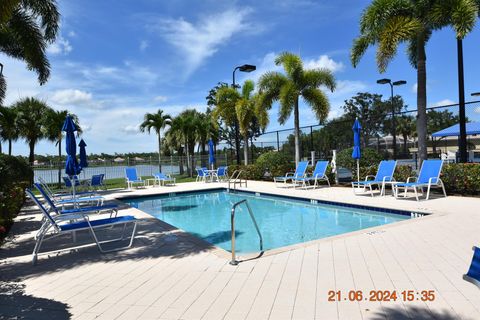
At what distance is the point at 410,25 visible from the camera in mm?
9461

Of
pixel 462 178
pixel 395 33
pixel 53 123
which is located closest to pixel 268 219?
pixel 462 178

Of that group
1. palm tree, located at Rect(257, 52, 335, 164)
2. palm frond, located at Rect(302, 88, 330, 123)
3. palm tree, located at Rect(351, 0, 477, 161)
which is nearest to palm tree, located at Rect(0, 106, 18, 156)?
palm tree, located at Rect(257, 52, 335, 164)

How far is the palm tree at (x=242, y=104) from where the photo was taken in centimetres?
1825

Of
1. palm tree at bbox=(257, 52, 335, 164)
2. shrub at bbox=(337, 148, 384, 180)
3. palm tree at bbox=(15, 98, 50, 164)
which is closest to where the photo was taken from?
shrub at bbox=(337, 148, 384, 180)

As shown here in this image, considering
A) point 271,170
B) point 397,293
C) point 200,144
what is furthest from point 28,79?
point 200,144

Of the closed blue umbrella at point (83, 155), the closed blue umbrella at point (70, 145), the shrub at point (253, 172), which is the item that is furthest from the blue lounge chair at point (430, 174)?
the closed blue umbrella at point (83, 155)

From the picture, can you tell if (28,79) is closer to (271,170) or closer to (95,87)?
(95,87)

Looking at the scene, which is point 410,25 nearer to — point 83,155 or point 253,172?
point 253,172

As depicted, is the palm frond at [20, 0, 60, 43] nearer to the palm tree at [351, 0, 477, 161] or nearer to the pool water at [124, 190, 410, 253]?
the pool water at [124, 190, 410, 253]

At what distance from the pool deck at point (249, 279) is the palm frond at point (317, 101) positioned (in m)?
10.0

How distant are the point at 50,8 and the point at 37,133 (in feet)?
44.4

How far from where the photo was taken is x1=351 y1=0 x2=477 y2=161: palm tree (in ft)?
30.6

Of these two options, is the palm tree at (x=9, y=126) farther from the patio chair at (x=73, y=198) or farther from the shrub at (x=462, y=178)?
the shrub at (x=462, y=178)

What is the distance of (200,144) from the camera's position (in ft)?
99.2
